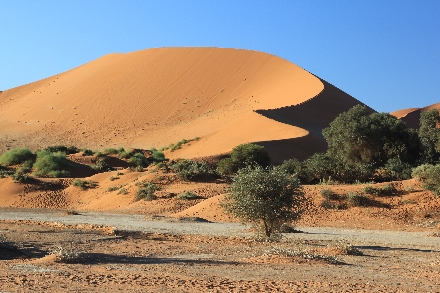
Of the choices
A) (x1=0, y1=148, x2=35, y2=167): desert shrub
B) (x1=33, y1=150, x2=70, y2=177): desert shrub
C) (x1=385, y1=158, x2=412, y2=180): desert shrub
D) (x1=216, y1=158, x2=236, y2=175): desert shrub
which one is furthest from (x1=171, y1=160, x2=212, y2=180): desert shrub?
(x1=0, y1=148, x2=35, y2=167): desert shrub

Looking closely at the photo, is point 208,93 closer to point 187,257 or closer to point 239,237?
point 239,237

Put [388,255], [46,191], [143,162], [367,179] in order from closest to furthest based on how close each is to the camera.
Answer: [388,255] < [367,179] < [46,191] < [143,162]

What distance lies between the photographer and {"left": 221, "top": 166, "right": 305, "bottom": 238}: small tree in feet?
56.4

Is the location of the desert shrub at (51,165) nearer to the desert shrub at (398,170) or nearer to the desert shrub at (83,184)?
the desert shrub at (83,184)

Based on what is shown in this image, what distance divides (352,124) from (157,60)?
5917 cm

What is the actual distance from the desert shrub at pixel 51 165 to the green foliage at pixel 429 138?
23.7 m

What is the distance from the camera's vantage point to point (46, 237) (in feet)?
52.3

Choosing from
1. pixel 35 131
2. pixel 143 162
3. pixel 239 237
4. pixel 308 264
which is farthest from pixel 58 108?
pixel 308 264

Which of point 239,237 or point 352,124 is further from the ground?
point 352,124

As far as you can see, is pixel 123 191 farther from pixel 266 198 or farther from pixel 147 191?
pixel 266 198

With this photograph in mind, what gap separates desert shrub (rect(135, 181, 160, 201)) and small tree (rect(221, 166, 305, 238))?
12.2 m

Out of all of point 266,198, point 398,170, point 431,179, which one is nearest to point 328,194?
point 431,179

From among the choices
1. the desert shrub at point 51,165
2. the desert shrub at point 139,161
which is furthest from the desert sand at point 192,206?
the desert shrub at point 51,165

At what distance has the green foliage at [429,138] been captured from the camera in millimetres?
37531
